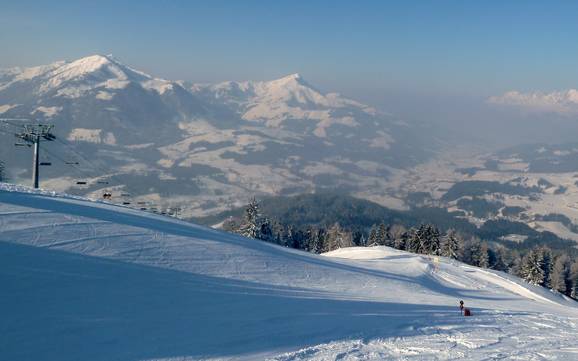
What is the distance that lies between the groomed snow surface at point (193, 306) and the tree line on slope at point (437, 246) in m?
31.8

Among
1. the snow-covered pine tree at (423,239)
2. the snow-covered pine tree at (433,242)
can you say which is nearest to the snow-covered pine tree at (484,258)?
the snow-covered pine tree at (433,242)

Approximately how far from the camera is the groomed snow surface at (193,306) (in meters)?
12.5

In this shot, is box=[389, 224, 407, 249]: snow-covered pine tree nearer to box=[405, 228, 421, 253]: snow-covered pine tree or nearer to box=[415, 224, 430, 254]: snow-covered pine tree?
box=[405, 228, 421, 253]: snow-covered pine tree

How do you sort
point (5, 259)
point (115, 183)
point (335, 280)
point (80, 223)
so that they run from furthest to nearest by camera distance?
point (115, 183), point (335, 280), point (80, 223), point (5, 259)

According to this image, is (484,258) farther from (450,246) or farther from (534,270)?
(534,270)

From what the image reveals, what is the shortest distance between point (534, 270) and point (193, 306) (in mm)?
49256

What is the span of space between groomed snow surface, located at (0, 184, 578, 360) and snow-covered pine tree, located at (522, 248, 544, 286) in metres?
33.4

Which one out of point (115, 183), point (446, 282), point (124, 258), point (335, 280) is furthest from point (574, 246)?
point (115, 183)

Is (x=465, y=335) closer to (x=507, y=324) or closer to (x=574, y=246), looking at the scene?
(x=507, y=324)

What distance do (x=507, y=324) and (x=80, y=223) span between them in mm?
20170

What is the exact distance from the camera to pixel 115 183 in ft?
446

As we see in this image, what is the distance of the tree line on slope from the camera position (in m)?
54.8

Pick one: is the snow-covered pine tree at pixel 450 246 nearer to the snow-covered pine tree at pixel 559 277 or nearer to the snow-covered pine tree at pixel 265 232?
the snow-covered pine tree at pixel 559 277

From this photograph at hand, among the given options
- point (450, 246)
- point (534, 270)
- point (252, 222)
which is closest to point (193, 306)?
point (252, 222)
